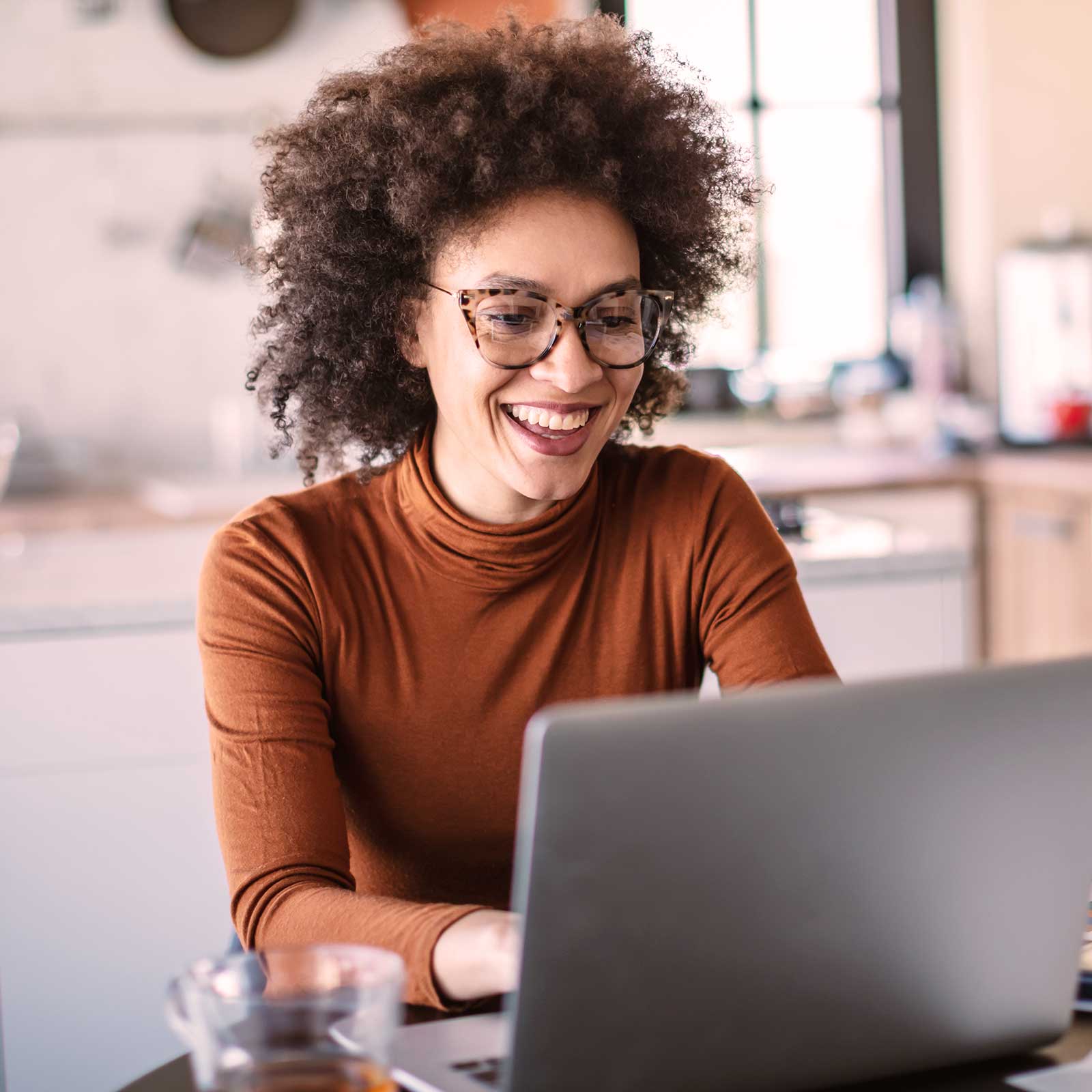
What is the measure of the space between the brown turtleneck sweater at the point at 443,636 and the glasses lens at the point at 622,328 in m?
0.16

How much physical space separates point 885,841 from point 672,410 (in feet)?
3.24

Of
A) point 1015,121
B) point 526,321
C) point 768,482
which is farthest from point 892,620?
point 1015,121

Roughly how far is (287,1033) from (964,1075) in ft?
1.26

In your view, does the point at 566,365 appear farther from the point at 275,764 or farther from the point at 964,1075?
the point at 964,1075

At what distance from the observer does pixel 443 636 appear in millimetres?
1359

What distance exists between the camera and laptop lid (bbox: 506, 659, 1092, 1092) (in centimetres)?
68

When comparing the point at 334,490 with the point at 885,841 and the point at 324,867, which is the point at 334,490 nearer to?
the point at 324,867

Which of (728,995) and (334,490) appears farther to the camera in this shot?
(334,490)

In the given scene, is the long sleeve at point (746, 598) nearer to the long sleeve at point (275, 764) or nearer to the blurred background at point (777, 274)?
the long sleeve at point (275, 764)

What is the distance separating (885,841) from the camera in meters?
0.74

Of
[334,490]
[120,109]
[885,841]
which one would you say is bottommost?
[885,841]

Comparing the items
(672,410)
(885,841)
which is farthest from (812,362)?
(885,841)

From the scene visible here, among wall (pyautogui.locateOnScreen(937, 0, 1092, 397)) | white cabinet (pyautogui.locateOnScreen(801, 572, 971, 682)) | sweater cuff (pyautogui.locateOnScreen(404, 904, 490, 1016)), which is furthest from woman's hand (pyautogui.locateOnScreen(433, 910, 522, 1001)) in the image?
wall (pyautogui.locateOnScreen(937, 0, 1092, 397))

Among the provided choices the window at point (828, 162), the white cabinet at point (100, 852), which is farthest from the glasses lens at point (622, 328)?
the window at point (828, 162)
